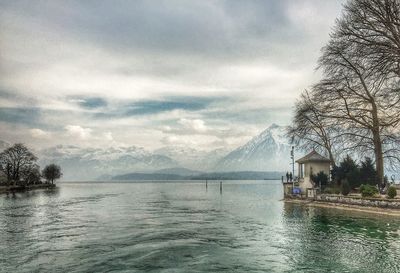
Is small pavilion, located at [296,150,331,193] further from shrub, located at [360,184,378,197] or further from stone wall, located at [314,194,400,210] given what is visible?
shrub, located at [360,184,378,197]

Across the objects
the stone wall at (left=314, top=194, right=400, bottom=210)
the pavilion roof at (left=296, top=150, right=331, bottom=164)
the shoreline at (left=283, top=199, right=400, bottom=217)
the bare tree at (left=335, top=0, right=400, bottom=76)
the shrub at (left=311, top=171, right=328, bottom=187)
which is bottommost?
the shoreline at (left=283, top=199, right=400, bottom=217)

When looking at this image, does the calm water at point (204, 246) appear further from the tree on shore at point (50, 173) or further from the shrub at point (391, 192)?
the tree on shore at point (50, 173)

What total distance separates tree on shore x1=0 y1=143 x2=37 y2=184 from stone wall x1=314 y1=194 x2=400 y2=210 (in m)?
→ 105

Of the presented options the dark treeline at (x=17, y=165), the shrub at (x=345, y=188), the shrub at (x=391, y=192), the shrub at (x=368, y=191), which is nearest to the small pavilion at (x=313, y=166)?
the shrub at (x=345, y=188)

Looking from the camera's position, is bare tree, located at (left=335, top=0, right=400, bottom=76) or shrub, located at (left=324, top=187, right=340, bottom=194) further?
shrub, located at (left=324, top=187, right=340, bottom=194)

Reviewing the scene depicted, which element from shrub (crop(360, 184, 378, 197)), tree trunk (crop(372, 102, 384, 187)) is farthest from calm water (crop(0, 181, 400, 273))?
tree trunk (crop(372, 102, 384, 187))

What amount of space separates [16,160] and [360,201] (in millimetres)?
116801

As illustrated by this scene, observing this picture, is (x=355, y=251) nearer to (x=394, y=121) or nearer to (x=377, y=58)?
(x=377, y=58)

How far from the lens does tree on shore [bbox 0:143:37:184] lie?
422 feet

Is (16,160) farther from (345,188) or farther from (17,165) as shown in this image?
(345,188)

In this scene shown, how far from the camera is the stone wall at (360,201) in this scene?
36894mm

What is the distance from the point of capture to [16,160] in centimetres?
13100

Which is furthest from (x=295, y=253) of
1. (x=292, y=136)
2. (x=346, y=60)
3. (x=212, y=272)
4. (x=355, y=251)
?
(x=292, y=136)

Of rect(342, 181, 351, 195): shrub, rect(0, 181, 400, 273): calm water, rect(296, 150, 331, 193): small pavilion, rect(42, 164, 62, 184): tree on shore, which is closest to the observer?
rect(0, 181, 400, 273): calm water
